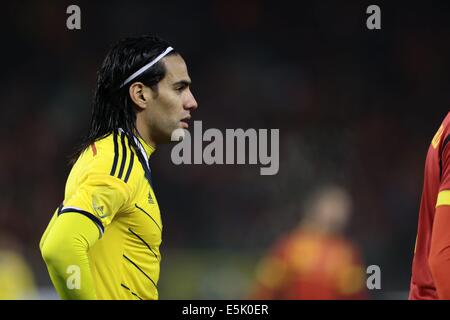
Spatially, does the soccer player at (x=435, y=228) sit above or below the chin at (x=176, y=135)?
below

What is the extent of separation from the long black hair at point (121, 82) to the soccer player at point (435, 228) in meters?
1.02

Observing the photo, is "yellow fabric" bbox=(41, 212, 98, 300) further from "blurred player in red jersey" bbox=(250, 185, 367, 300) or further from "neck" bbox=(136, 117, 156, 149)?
"blurred player in red jersey" bbox=(250, 185, 367, 300)

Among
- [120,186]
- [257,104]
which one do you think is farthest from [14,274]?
[120,186]

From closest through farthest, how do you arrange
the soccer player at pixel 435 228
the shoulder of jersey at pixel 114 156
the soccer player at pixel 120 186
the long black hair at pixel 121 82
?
the soccer player at pixel 435 228 → the soccer player at pixel 120 186 → the shoulder of jersey at pixel 114 156 → the long black hair at pixel 121 82

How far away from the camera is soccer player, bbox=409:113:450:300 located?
2.30 m

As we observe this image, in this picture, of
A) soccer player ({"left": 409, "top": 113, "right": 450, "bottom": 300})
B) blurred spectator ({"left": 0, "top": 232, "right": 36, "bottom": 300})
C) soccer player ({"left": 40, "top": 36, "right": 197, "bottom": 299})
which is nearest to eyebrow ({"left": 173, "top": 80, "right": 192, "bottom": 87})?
soccer player ({"left": 40, "top": 36, "right": 197, "bottom": 299})

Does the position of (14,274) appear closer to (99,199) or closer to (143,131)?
(143,131)

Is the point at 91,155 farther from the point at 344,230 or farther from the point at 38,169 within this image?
the point at 38,169

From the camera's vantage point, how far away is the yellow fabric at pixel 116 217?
2.46 metres

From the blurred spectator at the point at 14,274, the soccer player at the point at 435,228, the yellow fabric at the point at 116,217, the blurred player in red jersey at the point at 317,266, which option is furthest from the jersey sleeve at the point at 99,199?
the blurred spectator at the point at 14,274

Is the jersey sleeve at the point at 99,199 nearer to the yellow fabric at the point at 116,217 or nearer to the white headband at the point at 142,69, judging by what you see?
the yellow fabric at the point at 116,217

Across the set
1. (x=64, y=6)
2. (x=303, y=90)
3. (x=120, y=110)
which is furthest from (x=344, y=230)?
(x=120, y=110)

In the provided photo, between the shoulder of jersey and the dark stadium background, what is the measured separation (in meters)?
4.46

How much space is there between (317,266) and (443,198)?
3.62 meters
